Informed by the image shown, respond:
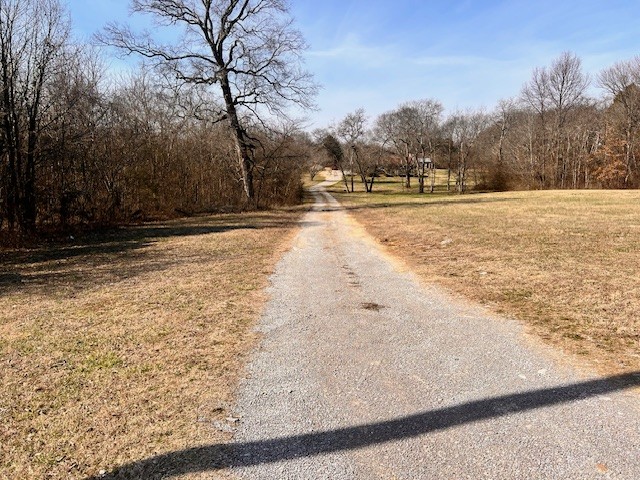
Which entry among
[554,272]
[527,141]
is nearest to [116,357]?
[554,272]

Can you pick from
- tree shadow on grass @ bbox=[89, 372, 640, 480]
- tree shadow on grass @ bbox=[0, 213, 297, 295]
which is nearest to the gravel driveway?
tree shadow on grass @ bbox=[89, 372, 640, 480]

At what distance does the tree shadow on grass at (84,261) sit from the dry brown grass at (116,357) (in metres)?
0.06

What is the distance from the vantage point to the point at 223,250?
1105 cm

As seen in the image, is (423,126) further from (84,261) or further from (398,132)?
(84,261)

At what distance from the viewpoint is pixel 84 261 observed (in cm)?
995

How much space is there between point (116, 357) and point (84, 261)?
6676 millimetres

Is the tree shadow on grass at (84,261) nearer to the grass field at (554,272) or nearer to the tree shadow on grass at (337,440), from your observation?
the tree shadow on grass at (337,440)

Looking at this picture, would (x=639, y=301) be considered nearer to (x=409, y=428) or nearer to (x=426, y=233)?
(x=409, y=428)

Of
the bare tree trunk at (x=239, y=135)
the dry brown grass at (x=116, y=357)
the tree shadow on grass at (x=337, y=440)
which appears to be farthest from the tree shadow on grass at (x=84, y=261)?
the bare tree trunk at (x=239, y=135)

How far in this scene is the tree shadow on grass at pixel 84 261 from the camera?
Result: 308 inches

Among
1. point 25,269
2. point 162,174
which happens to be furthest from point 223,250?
point 162,174

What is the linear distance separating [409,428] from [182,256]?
8.47 metres

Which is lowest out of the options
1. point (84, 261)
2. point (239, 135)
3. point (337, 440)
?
point (337, 440)

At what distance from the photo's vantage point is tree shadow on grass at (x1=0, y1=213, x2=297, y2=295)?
7.81 m
